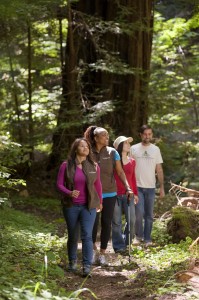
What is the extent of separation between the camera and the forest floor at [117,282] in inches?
226

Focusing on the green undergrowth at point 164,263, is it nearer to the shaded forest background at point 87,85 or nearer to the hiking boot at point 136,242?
the hiking boot at point 136,242

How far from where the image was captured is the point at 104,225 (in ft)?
25.5

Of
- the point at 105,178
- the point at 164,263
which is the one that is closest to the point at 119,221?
the point at 105,178

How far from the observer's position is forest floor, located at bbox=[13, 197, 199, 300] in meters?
5.73

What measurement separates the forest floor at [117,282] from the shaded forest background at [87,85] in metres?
4.93

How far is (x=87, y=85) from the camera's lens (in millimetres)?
15055

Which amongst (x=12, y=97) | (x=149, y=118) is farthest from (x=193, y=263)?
(x=12, y=97)

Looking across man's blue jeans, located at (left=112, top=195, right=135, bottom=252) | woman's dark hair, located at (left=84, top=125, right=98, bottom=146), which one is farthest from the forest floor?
woman's dark hair, located at (left=84, top=125, right=98, bottom=146)

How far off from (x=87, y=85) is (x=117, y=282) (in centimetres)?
916

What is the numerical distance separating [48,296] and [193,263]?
2902 mm

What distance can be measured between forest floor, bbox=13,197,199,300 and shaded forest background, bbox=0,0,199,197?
16.2 ft

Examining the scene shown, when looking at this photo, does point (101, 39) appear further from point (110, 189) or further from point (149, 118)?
point (110, 189)

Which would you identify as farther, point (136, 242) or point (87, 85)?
point (87, 85)

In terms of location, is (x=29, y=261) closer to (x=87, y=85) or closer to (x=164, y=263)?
(x=164, y=263)
